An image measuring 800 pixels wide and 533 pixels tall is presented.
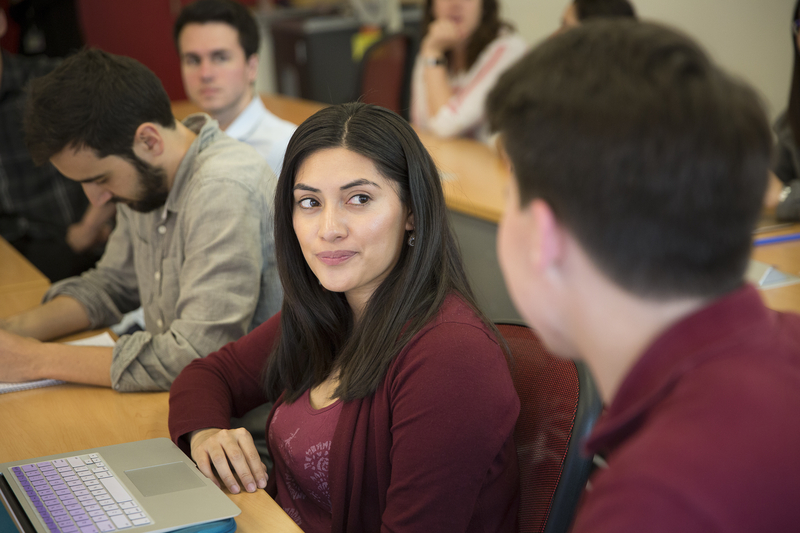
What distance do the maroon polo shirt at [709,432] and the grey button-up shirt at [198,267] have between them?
1026 millimetres

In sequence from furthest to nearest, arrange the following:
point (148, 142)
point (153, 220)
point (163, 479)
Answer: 1. point (153, 220)
2. point (148, 142)
3. point (163, 479)

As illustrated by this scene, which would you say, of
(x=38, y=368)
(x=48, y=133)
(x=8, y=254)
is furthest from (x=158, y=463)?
(x=8, y=254)

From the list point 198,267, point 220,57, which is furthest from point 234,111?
point 198,267

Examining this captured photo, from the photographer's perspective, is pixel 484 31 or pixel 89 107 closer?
pixel 89 107

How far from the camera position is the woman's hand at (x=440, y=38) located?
3.32 metres

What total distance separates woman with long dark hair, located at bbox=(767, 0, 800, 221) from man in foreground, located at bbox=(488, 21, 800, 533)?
Answer: 163cm

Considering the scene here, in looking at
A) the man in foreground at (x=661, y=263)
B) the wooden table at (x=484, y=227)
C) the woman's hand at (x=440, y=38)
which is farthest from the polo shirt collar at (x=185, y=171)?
the woman's hand at (x=440, y=38)

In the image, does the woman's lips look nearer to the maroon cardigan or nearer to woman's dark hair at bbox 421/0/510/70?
the maroon cardigan

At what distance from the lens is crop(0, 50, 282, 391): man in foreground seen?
140 cm

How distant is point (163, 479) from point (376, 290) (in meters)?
0.42

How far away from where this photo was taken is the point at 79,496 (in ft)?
3.10

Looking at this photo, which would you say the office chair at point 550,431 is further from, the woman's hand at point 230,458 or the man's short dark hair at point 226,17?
the man's short dark hair at point 226,17

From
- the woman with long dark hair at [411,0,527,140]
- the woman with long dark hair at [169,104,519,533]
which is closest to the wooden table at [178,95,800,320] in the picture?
the woman with long dark hair at [411,0,527,140]

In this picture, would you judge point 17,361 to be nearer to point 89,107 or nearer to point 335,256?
point 89,107
